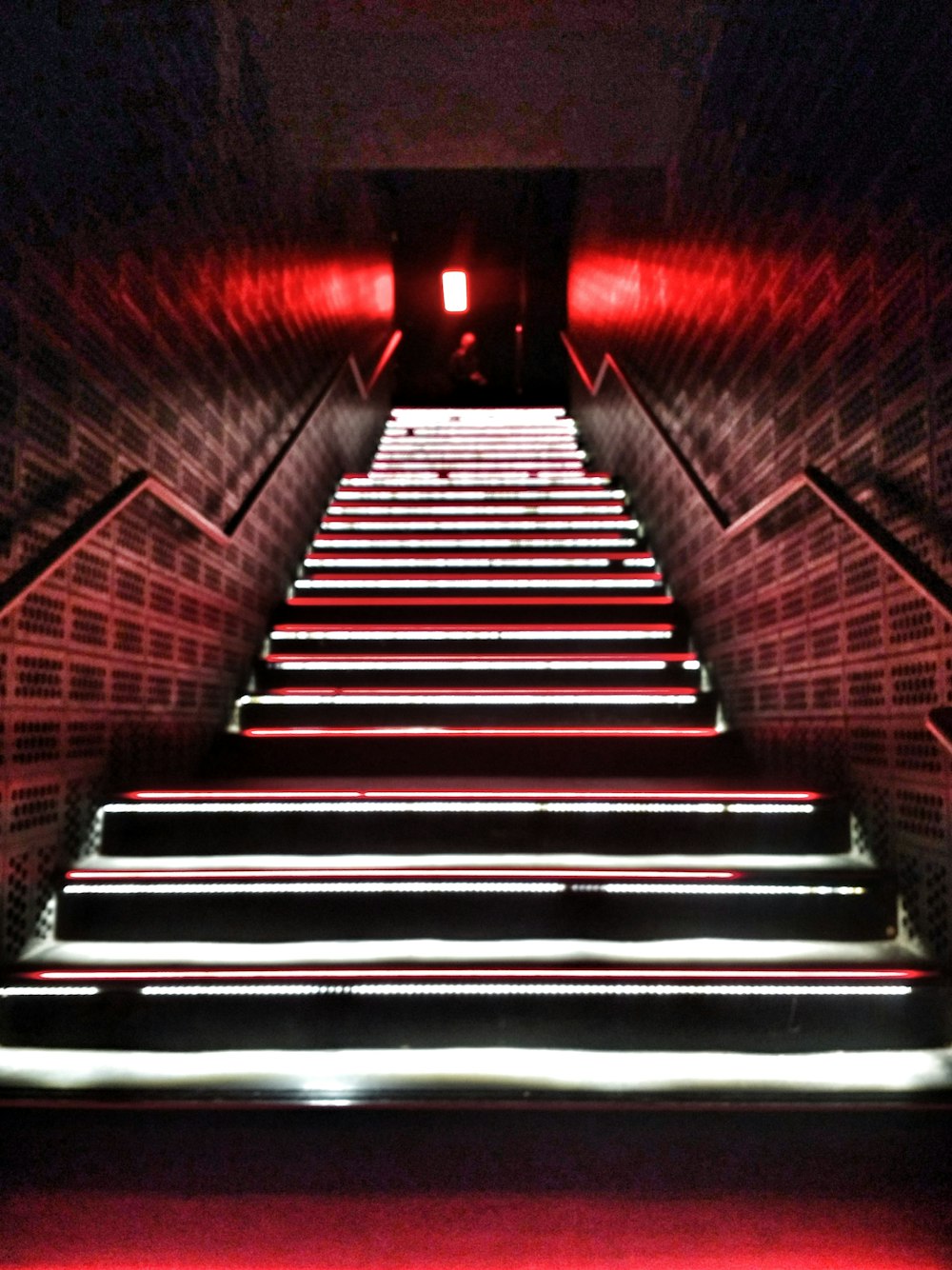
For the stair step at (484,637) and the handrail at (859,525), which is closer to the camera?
the handrail at (859,525)

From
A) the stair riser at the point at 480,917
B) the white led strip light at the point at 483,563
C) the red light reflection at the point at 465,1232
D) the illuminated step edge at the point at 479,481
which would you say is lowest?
the red light reflection at the point at 465,1232

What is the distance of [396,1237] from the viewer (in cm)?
142

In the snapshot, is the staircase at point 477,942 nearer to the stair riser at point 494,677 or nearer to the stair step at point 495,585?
the stair riser at point 494,677

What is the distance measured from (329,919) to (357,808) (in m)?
0.38

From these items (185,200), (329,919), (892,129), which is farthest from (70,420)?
(892,129)

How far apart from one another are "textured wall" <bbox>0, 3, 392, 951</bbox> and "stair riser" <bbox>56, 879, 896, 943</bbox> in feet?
1.18

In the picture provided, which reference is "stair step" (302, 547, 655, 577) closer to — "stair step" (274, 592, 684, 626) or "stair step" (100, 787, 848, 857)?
"stair step" (274, 592, 684, 626)

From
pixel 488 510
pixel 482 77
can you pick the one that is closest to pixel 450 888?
pixel 488 510

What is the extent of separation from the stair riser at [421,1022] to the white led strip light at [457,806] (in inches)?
25.1

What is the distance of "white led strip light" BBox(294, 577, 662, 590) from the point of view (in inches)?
155

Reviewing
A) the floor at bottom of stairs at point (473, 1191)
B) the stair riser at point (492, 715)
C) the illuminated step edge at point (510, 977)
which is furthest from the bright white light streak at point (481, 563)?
the floor at bottom of stairs at point (473, 1191)

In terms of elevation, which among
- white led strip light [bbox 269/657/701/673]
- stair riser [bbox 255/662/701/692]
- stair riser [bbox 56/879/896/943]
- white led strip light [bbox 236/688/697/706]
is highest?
→ white led strip light [bbox 269/657/701/673]

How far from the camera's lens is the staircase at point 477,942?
1775 millimetres

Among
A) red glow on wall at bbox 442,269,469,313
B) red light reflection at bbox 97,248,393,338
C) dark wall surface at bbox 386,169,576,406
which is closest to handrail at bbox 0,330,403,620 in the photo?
red light reflection at bbox 97,248,393,338
